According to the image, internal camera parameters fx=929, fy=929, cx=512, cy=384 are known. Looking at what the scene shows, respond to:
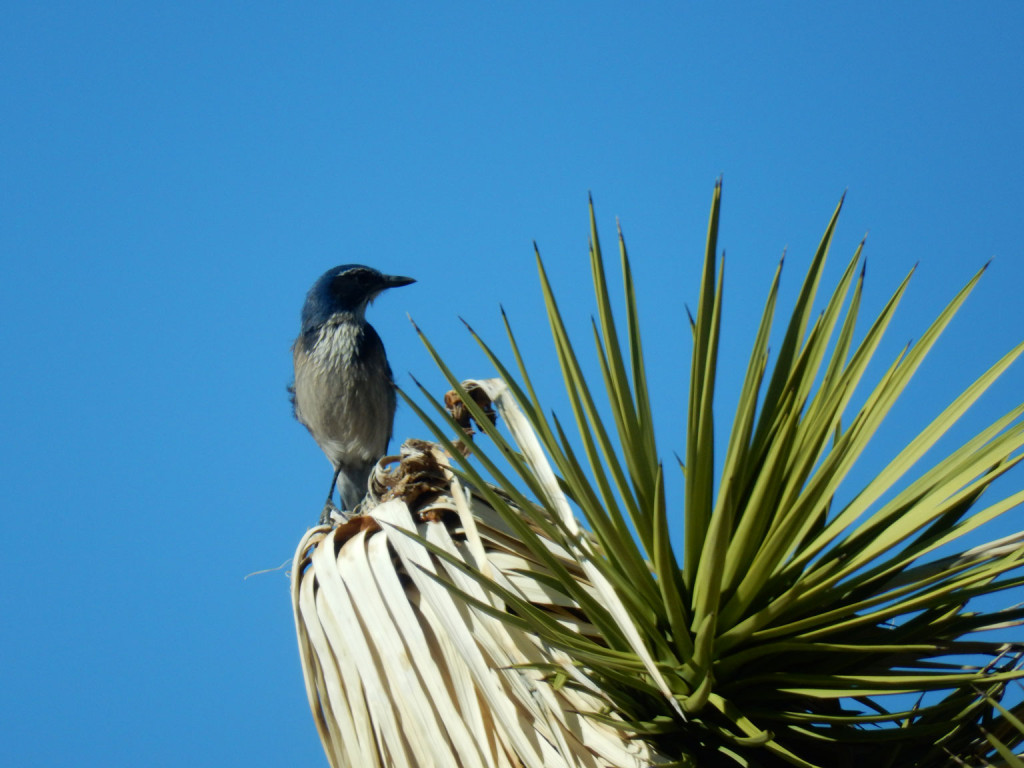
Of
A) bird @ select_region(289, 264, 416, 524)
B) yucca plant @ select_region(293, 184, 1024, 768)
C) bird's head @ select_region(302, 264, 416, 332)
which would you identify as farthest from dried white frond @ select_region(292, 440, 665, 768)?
bird's head @ select_region(302, 264, 416, 332)

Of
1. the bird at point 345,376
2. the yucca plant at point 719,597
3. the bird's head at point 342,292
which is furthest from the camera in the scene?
the bird's head at point 342,292

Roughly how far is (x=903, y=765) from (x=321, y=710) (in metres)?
1.54

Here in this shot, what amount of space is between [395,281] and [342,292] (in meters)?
0.46

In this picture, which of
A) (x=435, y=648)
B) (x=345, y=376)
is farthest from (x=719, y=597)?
(x=345, y=376)

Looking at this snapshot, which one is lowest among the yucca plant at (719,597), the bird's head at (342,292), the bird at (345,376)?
the yucca plant at (719,597)

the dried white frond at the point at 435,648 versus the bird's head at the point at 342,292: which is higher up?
the bird's head at the point at 342,292

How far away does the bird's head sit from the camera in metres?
7.02

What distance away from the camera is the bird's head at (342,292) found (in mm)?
7023

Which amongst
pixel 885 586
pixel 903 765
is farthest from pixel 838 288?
pixel 903 765

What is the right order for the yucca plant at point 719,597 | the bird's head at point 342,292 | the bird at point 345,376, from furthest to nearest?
the bird's head at point 342,292 < the bird at point 345,376 < the yucca plant at point 719,597

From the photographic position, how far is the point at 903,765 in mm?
2133

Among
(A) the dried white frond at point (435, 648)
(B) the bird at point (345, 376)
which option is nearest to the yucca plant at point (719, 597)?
(A) the dried white frond at point (435, 648)

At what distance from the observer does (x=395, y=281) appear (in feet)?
24.1

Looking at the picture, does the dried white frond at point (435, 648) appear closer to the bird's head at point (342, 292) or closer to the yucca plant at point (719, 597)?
the yucca plant at point (719, 597)
